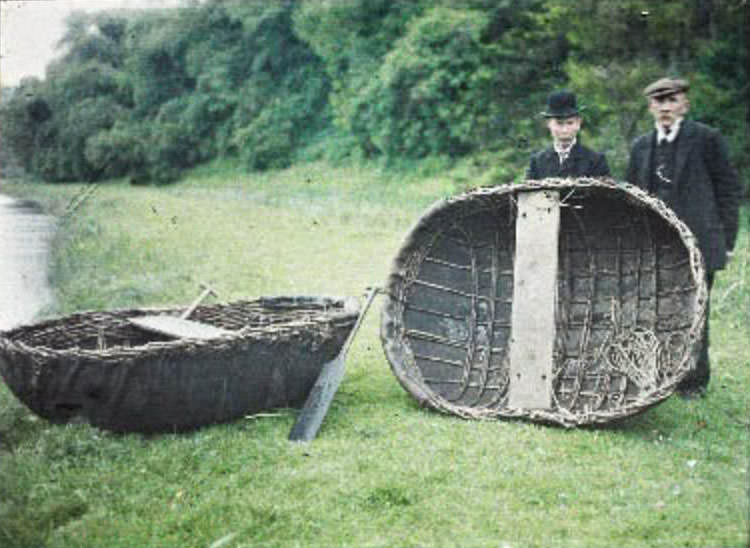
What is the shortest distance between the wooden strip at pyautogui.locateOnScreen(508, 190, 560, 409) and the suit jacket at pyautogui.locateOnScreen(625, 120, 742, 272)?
0.76 meters

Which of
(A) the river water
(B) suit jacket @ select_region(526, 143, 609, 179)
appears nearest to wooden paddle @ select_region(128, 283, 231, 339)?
(A) the river water

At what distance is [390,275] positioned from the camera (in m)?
5.02

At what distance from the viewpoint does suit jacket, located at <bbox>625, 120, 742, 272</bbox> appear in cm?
465

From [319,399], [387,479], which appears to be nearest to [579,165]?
[319,399]

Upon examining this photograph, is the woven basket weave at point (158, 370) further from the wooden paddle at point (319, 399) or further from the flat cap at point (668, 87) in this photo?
the flat cap at point (668, 87)

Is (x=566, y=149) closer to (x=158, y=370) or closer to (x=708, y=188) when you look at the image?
(x=708, y=188)

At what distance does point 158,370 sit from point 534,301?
208 centimetres

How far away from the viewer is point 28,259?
8.35 meters

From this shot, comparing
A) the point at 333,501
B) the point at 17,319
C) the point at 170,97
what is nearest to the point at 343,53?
the point at 170,97

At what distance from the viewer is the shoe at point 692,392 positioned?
15.6ft

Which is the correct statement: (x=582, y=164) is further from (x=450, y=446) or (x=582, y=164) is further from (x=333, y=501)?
(x=333, y=501)

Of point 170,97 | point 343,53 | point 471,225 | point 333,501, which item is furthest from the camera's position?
point 343,53

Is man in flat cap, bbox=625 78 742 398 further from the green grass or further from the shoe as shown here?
the green grass

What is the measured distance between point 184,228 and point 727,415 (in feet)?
33.2
